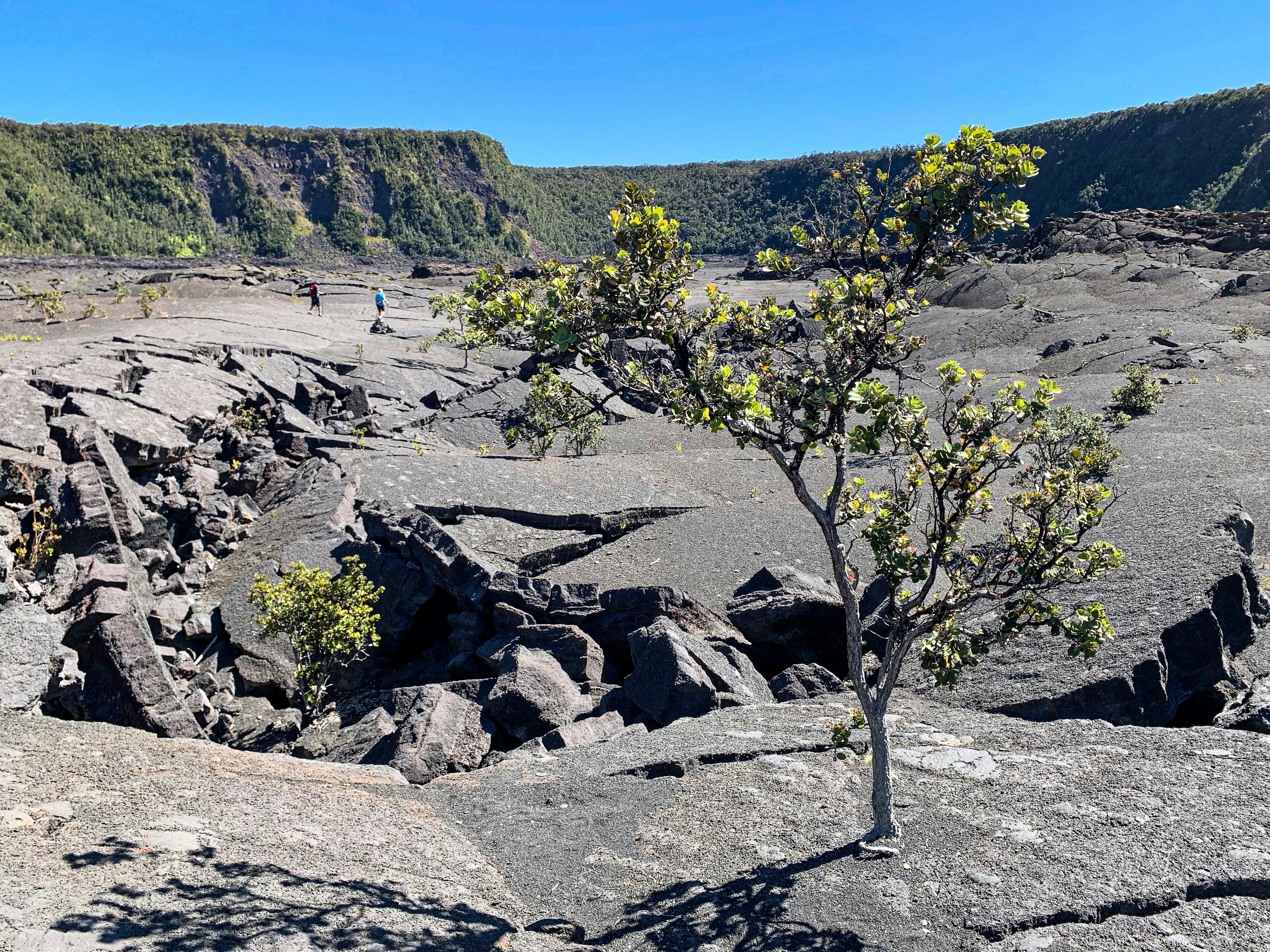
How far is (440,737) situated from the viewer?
7594 mm

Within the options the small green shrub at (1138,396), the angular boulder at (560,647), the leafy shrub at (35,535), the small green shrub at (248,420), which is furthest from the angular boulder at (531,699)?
the small green shrub at (1138,396)

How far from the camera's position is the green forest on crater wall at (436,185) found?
8225 centimetres

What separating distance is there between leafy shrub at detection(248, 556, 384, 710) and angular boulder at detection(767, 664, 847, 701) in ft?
16.5

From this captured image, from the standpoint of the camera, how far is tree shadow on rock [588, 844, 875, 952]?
4508 millimetres

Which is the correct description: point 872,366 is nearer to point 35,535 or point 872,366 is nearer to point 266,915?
point 266,915

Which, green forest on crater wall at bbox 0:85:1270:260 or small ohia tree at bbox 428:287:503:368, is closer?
small ohia tree at bbox 428:287:503:368

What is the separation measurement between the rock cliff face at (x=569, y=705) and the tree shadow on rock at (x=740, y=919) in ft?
0.07

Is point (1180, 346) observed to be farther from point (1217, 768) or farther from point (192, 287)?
point (192, 287)

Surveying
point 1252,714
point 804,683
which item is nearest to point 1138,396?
point 1252,714

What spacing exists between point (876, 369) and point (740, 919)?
11.1 feet

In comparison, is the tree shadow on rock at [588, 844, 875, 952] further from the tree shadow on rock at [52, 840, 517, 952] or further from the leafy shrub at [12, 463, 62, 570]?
the leafy shrub at [12, 463, 62, 570]

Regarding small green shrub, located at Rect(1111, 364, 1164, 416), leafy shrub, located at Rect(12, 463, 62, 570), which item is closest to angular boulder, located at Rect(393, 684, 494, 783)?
leafy shrub, located at Rect(12, 463, 62, 570)

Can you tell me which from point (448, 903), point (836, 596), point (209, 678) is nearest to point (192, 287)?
point (209, 678)

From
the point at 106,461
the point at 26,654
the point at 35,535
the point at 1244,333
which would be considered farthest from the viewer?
the point at 1244,333
